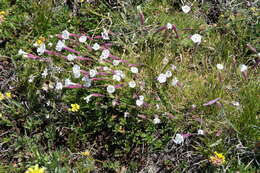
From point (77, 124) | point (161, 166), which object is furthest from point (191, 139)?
point (77, 124)

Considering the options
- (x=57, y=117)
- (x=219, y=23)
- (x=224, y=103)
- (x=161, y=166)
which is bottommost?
Answer: (x=161, y=166)

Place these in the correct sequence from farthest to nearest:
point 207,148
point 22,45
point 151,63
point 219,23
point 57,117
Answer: point 219,23, point 22,45, point 151,63, point 57,117, point 207,148

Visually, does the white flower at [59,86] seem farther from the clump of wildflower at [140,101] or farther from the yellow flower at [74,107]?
the clump of wildflower at [140,101]

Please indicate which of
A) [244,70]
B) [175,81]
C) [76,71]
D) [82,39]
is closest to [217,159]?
[175,81]

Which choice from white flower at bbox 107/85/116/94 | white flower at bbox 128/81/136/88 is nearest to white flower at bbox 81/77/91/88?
white flower at bbox 107/85/116/94

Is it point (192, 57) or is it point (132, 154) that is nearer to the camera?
point (132, 154)

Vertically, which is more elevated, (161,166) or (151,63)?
(151,63)

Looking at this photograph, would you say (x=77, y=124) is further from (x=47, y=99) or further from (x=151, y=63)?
(x=151, y=63)

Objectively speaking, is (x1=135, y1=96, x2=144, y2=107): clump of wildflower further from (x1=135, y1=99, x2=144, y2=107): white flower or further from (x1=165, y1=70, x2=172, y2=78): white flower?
(x1=165, y1=70, x2=172, y2=78): white flower
